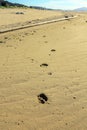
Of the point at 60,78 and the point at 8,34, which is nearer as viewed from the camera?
the point at 60,78

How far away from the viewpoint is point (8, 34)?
1071 cm

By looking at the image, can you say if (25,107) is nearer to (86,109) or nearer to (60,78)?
(86,109)

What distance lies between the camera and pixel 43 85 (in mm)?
5445

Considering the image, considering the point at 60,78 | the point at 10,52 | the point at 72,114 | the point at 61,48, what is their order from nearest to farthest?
the point at 72,114, the point at 60,78, the point at 10,52, the point at 61,48

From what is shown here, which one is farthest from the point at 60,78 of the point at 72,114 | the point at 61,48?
the point at 61,48

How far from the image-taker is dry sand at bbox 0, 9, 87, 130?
4305 mm

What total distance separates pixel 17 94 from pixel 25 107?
45 centimetres

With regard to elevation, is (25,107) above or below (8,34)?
above

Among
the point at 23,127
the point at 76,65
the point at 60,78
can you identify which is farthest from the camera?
the point at 76,65

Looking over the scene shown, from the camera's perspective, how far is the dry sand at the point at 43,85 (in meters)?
4.30

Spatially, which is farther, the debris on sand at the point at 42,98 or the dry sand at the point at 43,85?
the debris on sand at the point at 42,98

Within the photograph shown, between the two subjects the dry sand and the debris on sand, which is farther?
the debris on sand

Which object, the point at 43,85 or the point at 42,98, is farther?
the point at 43,85

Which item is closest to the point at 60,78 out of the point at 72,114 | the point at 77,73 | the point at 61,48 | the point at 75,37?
the point at 77,73
